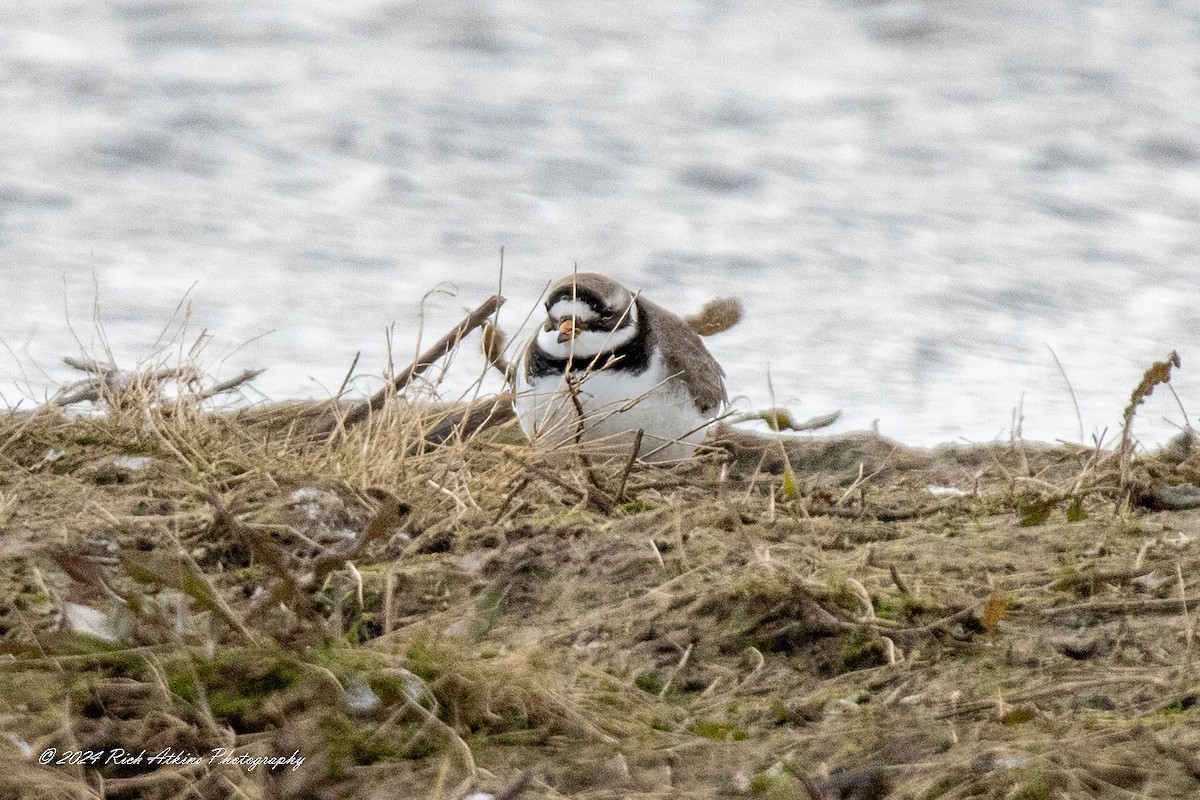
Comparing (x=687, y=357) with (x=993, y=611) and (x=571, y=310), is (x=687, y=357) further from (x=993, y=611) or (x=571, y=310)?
(x=993, y=611)

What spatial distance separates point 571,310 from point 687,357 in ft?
2.27

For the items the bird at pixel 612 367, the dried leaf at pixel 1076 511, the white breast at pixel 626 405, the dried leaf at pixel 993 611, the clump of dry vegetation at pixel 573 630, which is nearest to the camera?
the clump of dry vegetation at pixel 573 630

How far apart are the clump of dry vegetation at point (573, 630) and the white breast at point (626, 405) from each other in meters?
0.50

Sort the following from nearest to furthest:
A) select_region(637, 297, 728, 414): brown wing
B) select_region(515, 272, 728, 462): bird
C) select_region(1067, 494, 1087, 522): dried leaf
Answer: select_region(1067, 494, 1087, 522): dried leaf, select_region(515, 272, 728, 462): bird, select_region(637, 297, 728, 414): brown wing

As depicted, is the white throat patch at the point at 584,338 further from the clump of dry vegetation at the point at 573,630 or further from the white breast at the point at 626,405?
the clump of dry vegetation at the point at 573,630

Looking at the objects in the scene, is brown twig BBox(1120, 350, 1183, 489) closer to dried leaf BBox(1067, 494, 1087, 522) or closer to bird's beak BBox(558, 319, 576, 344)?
dried leaf BBox(1067, 494, 1087, 522)

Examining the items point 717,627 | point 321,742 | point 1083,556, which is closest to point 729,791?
point 321,742

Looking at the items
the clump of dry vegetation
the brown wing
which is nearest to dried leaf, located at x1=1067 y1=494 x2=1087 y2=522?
the clump of dry vegetation

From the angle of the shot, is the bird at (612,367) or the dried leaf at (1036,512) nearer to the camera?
the dried leaf at (1036,512)

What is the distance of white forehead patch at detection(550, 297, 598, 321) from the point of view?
591 centimetres

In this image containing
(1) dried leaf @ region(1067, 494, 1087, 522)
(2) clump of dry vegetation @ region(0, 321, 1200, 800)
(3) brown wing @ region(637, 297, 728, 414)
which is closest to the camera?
(2) clump of dry vegetation @ region(0, 321, 1200, 800)

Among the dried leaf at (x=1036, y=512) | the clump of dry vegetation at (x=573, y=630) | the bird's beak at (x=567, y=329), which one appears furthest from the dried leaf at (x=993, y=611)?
the bird's beak at (x=567, y=329)

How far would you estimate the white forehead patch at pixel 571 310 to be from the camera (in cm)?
591

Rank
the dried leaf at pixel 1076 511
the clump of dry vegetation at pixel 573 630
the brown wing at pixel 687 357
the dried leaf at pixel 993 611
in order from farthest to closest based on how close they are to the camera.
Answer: the brown wing at pixel 687 357
the dried leaf at pixel 1076 511
the dried leaf at pixel 993 611
the clump of dry vegetation at pixel 573 630
